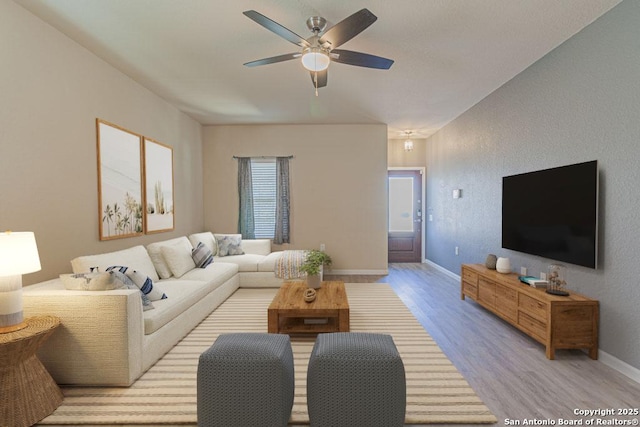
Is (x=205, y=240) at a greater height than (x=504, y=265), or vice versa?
(x=205, y=240)

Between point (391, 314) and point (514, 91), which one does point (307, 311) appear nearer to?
point (391, 314)

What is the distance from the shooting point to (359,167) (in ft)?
19.0

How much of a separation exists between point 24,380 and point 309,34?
3245 mm

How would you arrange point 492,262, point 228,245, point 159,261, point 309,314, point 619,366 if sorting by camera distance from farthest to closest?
1. point 228,245
2. point 492,262
3. point 159,261
4. point 309,314
5. point 619,366

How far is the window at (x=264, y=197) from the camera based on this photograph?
5.84 m

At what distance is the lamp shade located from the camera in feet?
5.84

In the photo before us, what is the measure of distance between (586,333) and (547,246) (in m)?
0.84

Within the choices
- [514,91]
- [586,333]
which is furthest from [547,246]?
[514,91]

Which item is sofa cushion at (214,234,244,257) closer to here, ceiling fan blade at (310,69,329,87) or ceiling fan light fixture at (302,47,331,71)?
ceiling fan blade at (310,69,329,87)

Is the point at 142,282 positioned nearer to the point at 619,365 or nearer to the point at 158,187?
the point at 158,187

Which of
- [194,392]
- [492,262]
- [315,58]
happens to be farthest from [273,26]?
[492,262]

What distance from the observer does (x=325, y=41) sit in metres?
2.43

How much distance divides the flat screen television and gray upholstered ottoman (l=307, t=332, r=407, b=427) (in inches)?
85.1

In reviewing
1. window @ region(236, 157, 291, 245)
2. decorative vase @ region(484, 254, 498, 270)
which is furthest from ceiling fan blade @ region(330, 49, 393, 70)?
window @ region(236, 157, 291, 245)
